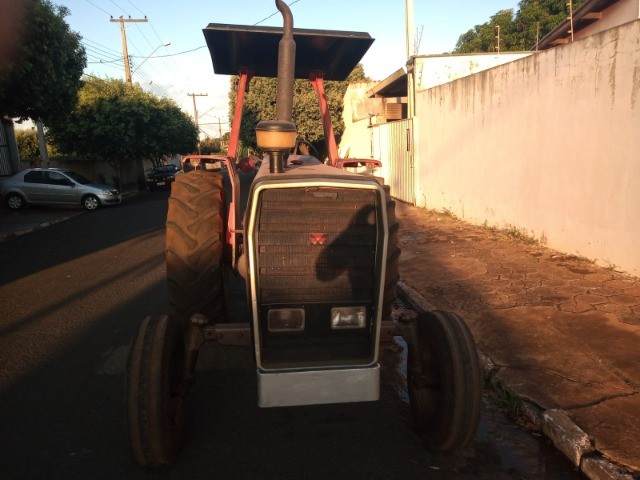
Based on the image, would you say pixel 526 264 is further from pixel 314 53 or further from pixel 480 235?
pixel 314 53

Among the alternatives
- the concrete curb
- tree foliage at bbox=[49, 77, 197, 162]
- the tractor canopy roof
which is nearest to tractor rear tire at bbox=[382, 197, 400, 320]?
the concrete curb

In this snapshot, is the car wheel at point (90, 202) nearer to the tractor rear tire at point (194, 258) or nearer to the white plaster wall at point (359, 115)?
the white plaster wall at point (359, 115)

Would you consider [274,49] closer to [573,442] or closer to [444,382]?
[444,382]

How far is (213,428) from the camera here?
3.25m

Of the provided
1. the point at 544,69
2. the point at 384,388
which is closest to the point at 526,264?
the point at 544,69

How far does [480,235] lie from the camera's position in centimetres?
909

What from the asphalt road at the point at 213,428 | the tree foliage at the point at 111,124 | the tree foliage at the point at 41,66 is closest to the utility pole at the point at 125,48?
the tree foliage at the point at 111,124

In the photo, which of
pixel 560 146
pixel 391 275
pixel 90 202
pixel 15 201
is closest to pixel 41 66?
pixel 90 202

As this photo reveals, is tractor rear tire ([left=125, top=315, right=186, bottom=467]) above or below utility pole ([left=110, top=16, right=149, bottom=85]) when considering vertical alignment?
below

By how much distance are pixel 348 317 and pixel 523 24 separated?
36.6 metres

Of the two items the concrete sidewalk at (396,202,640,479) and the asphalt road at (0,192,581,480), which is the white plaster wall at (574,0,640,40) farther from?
the asphalt road at (0,192,581,480)

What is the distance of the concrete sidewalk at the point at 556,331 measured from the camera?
3.03 metres

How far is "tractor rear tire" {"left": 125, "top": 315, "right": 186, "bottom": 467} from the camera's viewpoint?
2.51m

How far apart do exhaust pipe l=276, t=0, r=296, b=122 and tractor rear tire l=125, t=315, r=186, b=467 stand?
1862mm
